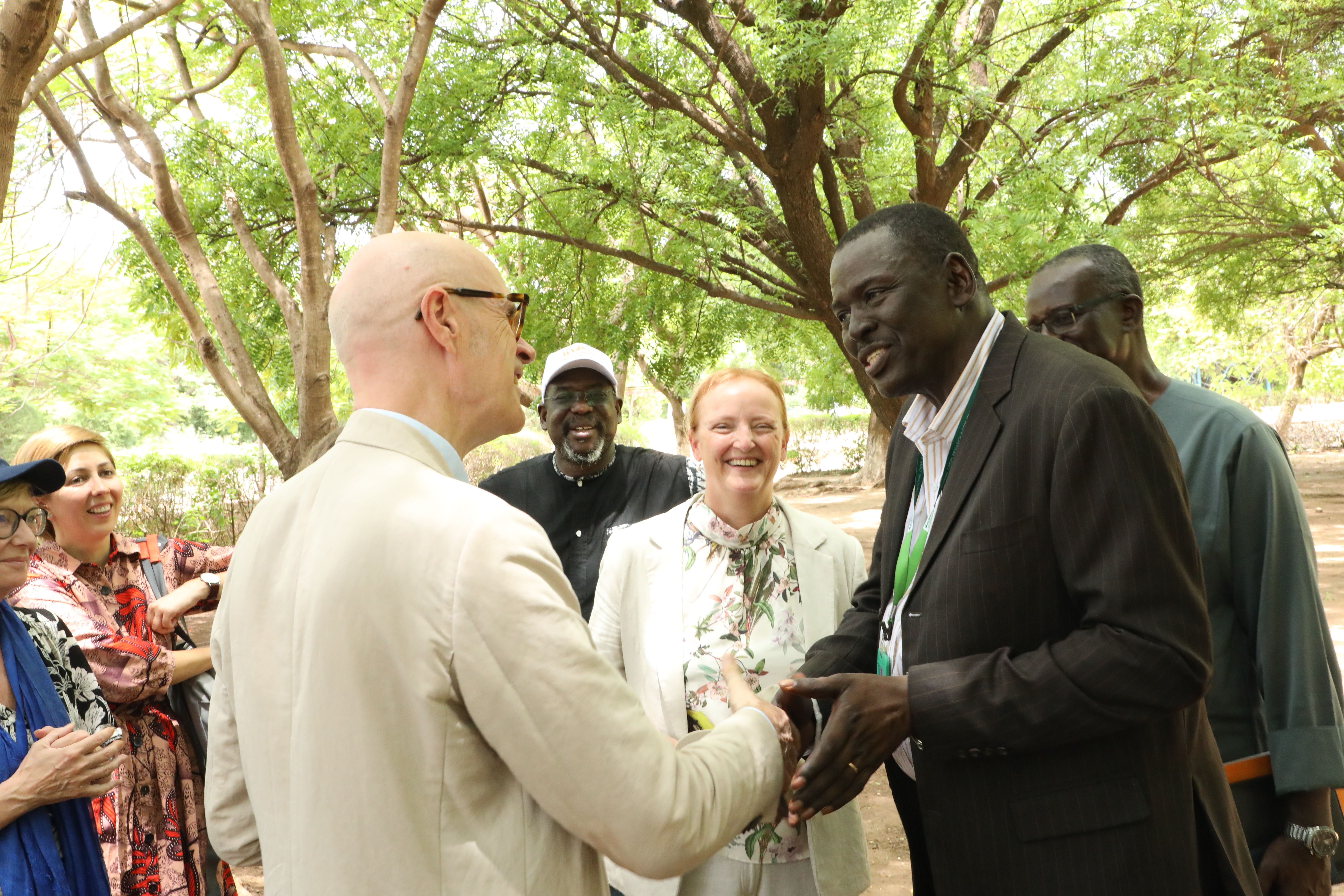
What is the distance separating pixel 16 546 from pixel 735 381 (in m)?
2.13

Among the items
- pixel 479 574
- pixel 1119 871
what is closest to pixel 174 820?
pixel 479 574

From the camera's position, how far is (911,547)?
6.86ft

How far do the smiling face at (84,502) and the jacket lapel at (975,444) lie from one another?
9.95ft

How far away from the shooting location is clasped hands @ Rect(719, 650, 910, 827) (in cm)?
174

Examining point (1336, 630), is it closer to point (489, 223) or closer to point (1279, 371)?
point (489, 223)

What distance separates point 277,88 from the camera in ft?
17.6

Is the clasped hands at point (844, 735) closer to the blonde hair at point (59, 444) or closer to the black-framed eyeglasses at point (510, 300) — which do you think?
the black-framed eyeglasses at point (510, 300)

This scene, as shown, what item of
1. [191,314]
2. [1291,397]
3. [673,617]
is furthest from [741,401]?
[1291,397]

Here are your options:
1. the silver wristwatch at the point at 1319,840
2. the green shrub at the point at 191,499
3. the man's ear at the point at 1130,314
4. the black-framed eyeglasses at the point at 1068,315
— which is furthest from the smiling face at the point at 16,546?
the green shrub at the point at 191,499

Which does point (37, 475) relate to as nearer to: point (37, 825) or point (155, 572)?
point (37, 825)

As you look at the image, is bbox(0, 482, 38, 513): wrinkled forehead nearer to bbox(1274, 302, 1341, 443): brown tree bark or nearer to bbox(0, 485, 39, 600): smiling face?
bbox(0, 485, 39, 600): smiling face

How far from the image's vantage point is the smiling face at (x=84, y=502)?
11.4 ft

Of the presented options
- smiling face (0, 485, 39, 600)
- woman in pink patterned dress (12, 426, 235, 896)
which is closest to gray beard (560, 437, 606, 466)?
woman in pink patterned dress (12, 426, 235, 896)

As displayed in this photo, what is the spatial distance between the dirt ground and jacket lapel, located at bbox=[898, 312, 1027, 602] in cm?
194
